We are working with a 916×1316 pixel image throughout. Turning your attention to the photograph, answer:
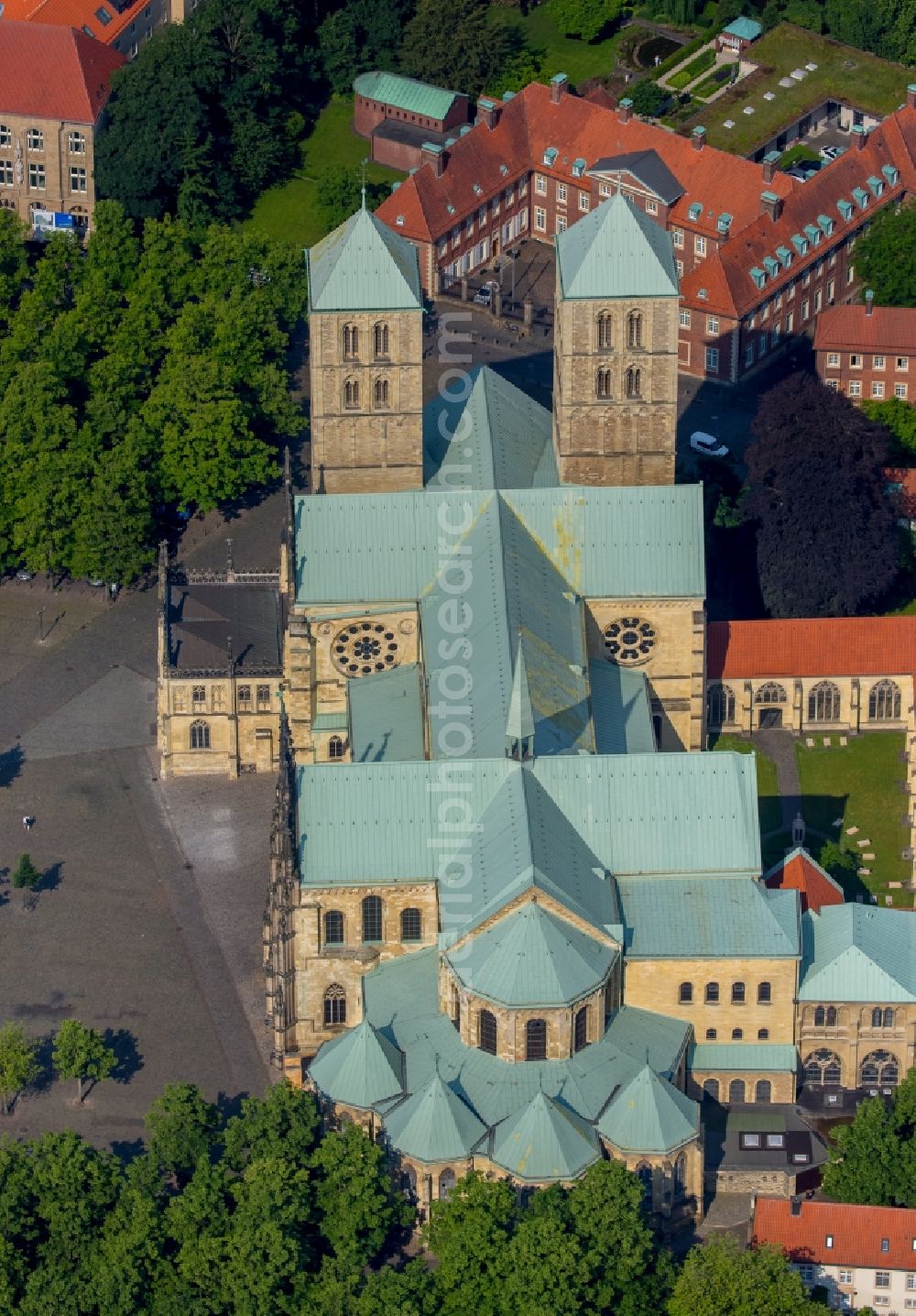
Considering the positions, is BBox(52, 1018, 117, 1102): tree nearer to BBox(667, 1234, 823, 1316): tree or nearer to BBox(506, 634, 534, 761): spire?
BBox(506, 634, 534, 761): spire

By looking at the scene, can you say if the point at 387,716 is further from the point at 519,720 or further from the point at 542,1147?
the point at 542,1147

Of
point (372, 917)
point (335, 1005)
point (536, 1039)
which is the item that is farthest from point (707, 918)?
point (335, 1005)

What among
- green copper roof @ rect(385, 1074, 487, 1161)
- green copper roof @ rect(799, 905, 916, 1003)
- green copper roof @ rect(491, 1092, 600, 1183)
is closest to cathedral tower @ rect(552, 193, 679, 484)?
green copper roof @ rect(799, 905, 916, 1003)

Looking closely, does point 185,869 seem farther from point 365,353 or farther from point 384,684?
point 365,353

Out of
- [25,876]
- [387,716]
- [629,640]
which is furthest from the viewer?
[629,640]

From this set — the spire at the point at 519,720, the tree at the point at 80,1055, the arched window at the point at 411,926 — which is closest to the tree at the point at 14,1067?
the tree at the point at 80,1055

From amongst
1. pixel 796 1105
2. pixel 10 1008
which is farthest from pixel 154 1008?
pixel 796 1105
